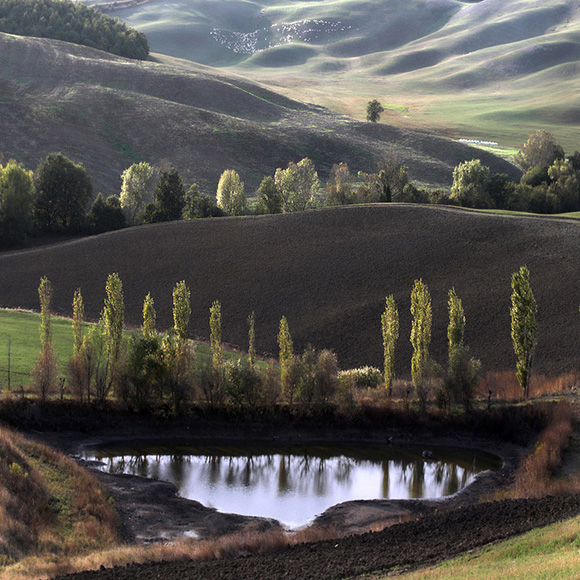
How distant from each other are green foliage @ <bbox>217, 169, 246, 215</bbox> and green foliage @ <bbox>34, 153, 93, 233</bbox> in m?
16.8

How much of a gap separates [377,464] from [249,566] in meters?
19.7

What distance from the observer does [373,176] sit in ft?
356

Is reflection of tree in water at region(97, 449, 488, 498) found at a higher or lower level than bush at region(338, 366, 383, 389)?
lower

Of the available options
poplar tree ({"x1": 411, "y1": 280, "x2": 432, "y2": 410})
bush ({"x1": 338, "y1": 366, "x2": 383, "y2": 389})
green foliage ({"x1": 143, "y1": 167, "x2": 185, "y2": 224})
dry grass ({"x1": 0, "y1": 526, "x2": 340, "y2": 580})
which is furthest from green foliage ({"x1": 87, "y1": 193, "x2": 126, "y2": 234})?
dry grass ({"x1": 0, "y1": 526, "x2": 340, "y2": 580})

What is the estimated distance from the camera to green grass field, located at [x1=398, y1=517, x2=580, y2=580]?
2173 cm

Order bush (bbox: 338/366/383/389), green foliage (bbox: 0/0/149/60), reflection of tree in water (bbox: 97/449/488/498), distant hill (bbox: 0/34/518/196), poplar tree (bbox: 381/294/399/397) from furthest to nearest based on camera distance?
1. green foliage (bbox: 0/0/149/60)
2. distant hill (bbox: 0/34/518/196)
3. bush (bbox: 338/366/383/389)
4. poplar tree (bbox: 381/294/399/397)
5. reflection of tree in water (bbox: 97/449/488/498)

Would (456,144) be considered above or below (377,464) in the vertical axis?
above

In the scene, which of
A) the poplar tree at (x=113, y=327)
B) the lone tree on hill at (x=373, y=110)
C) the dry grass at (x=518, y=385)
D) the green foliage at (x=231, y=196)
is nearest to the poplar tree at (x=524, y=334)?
the dry grass at (x=518, y=385)

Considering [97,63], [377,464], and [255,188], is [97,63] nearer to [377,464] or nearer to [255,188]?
[255,188]

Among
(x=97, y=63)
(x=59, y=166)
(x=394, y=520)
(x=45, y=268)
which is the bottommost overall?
(x=394, y=520)

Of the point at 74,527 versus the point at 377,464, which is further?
the point at 377,464

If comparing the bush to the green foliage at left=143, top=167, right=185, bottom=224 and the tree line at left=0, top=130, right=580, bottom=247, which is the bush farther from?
the green foliage at left=143, top=167, right=185, bottom=224

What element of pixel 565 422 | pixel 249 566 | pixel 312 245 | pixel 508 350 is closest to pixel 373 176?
pixel 312 245

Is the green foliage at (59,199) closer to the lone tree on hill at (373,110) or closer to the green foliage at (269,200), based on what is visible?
the green foliage at (269,200)
